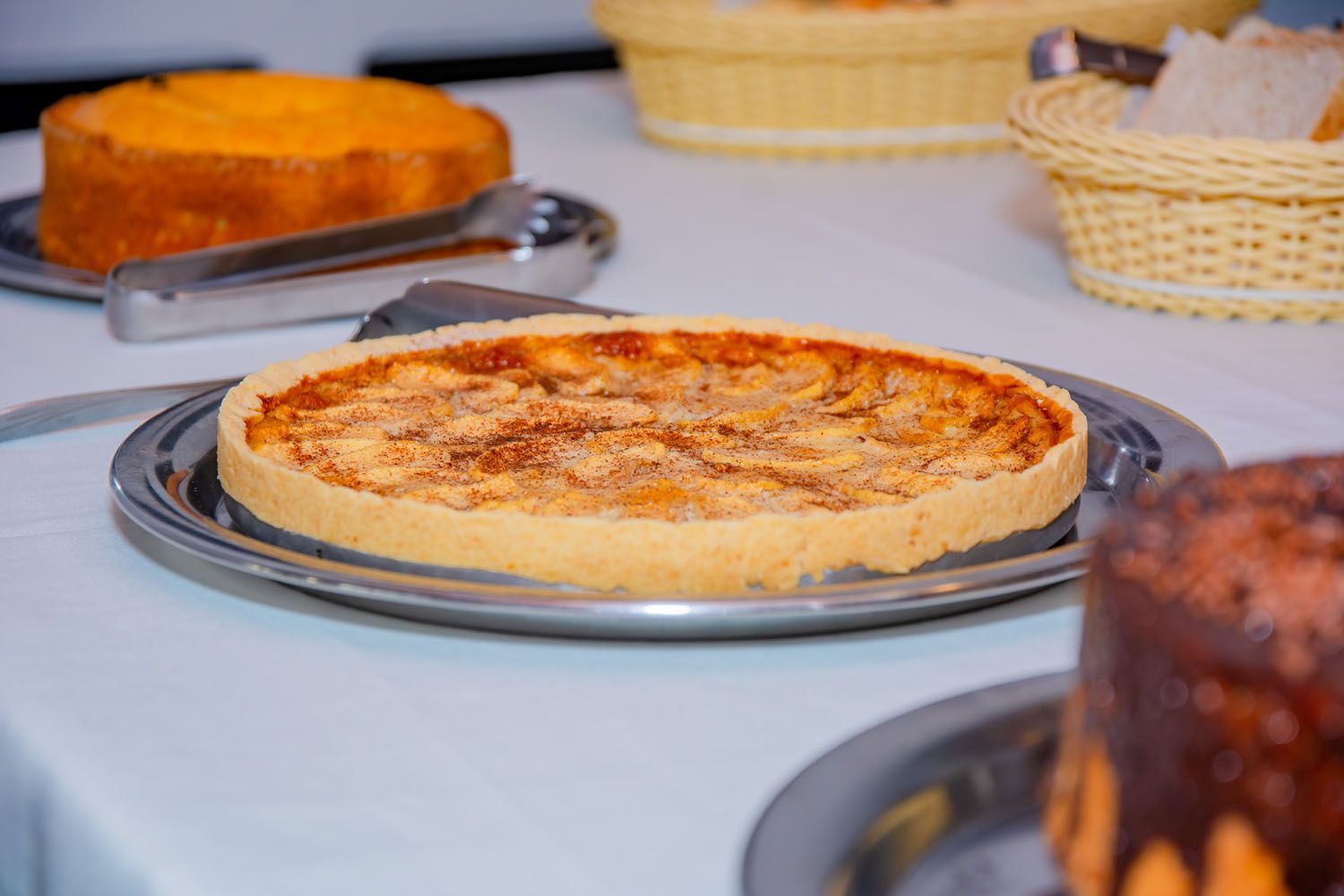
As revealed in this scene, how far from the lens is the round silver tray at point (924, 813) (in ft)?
1.67

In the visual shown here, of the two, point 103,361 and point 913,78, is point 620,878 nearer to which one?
point 103,361

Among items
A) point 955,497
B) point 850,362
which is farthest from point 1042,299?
point 955,497

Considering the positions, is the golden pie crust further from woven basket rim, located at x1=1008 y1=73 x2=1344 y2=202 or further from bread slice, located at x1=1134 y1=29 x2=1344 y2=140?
bread slice, located at x1=1134 y1=29 x2=1344 y2=140

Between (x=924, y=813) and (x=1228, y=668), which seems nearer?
(x=1228, y=668)

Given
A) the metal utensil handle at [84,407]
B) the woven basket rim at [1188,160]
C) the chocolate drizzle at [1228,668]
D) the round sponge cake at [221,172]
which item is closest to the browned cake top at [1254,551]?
the chocolate drizzle at [1228,668]

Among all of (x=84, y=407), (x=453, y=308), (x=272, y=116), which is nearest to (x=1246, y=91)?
(x=453, y=308)

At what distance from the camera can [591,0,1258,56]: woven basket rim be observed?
1.88 meters

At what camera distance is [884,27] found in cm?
189

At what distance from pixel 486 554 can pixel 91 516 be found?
314 millimetres

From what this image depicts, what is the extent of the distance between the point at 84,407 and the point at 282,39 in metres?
3.66

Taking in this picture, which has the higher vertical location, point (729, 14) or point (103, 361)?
point (729, 14)

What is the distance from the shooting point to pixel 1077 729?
473 mm

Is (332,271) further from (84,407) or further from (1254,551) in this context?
(1254,551)

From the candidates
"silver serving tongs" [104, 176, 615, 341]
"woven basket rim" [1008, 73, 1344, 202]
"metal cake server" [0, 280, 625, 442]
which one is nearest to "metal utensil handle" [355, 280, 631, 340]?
"metal cake server" [0, 280, 625, 442]
